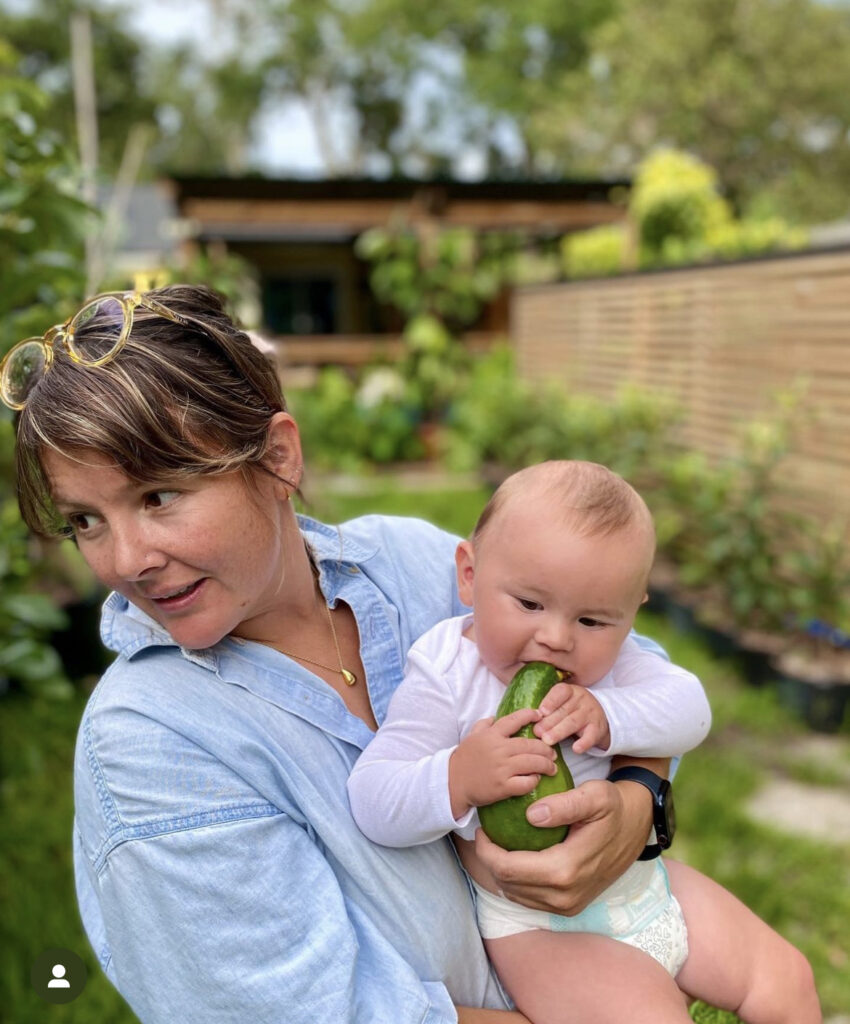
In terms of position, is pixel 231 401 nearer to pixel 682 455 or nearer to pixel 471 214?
pixel 682 455

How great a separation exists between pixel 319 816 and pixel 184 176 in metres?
12.5

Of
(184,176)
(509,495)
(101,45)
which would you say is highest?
(101,45)

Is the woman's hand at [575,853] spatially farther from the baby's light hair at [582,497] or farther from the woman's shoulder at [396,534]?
the woman's shoulder at [396,534]

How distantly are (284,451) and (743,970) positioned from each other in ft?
3.32

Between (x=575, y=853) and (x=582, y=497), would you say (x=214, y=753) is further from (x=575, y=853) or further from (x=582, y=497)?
(x=582, y=497)

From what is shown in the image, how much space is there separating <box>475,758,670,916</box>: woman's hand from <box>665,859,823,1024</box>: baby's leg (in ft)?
0.74

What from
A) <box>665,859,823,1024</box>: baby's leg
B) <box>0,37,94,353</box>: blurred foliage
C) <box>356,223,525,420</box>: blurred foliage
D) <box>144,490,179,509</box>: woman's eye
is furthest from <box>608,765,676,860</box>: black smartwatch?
<box>356,223,525,420</box>: blurred foliage

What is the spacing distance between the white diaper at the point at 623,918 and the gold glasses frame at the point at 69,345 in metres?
0.89

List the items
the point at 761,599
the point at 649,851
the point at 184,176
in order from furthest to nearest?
the point at 184,176, the point at 761,599, the point at 649,851

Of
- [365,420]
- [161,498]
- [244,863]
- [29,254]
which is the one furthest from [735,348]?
[365,420]

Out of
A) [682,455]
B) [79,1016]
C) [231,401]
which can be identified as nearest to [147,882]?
[231,401]

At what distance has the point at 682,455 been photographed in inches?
277

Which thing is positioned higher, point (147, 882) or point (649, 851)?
point (147, 882)

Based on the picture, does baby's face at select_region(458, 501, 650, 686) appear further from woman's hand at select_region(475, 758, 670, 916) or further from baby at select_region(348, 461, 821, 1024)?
woman's hand at select_region(475, 758, 670, 916)
